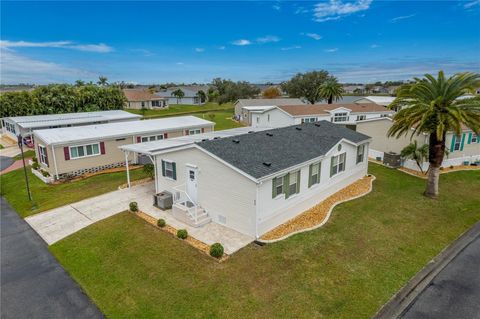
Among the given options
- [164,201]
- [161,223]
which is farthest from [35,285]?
[164,201]

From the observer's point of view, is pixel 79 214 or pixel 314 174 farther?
pixel 314 174

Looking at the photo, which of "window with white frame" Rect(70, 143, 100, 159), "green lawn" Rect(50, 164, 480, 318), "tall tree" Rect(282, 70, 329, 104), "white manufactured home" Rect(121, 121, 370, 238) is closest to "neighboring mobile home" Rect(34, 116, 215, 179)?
"window with white frame" Rect(70, 143, 100, 159)

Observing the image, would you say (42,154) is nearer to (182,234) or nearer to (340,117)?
(182,234)

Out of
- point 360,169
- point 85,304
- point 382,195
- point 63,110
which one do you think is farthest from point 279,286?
point 63,110

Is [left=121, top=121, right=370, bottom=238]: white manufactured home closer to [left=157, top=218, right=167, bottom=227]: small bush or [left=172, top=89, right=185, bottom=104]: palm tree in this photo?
[left=157, top=218, right=167, bottom=227]: small bush

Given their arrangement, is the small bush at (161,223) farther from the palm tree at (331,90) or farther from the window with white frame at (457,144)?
the palm tree at (331,90)

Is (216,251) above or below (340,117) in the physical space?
below
